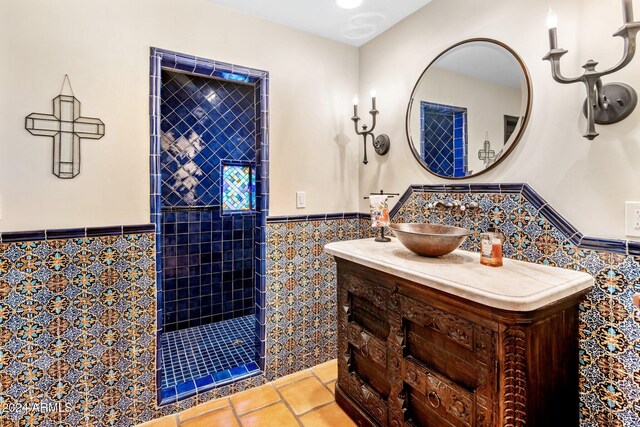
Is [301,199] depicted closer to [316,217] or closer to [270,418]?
[316,217]

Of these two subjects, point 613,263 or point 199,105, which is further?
point 199,105

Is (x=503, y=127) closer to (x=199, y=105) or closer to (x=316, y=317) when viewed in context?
(x=316, y=317)

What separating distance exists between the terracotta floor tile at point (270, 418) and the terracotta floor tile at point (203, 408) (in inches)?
8.0

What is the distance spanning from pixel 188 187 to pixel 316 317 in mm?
1747

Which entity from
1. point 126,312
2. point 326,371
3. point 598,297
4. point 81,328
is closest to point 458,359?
point 598,297

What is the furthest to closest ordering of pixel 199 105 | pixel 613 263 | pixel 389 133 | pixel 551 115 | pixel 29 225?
pixel 199 105 → pixel 389 133 → pixel 29 225 → pixel 551 115 → pixel 613 263

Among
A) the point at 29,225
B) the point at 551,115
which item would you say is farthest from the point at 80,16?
the point at 551,115

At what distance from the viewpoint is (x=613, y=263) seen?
47.6 inches

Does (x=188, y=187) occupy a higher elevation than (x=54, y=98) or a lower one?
lower

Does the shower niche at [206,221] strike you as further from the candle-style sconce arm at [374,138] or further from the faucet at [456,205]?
the faucet at [456,205]

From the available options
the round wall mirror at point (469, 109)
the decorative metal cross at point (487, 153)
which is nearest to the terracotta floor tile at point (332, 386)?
the round wall mirror at point (469, 109)

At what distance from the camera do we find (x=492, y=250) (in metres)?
1.36

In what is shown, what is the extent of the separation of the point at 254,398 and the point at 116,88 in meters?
2.02

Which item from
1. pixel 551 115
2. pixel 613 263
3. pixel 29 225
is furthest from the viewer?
pixel 29 225
